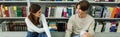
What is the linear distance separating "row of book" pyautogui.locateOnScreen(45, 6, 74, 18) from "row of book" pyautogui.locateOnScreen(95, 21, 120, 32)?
0.55 metres

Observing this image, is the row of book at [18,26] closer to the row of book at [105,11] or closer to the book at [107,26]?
the row of book at [105,11]

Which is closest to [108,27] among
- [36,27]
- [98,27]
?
[98,27]

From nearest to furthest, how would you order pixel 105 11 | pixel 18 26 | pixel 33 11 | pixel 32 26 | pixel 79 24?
pixel 33 11, pixel 32 26, pixel 79 24, pixel 105 11, pixel 18 26

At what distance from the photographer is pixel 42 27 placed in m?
3.05

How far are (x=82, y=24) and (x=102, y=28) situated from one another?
32.9 inches

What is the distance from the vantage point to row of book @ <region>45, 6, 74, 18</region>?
364 centimetres

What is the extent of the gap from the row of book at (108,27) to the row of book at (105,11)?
15 centimetres

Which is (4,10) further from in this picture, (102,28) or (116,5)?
(116,5)

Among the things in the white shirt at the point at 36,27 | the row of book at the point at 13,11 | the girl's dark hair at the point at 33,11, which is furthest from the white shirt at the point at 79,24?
the row of book at the point at 13,11

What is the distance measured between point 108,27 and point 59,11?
0.94 metres

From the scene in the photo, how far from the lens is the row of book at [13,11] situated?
11.9 ft

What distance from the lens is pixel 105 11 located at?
365cm

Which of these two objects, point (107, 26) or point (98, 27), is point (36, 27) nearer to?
point (98, 27)

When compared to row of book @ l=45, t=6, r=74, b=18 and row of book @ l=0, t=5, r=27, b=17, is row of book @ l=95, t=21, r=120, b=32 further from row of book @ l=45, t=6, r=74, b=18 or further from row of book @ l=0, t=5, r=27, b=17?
Answer: row of book @ l=0, t=5, r=27, b=17
